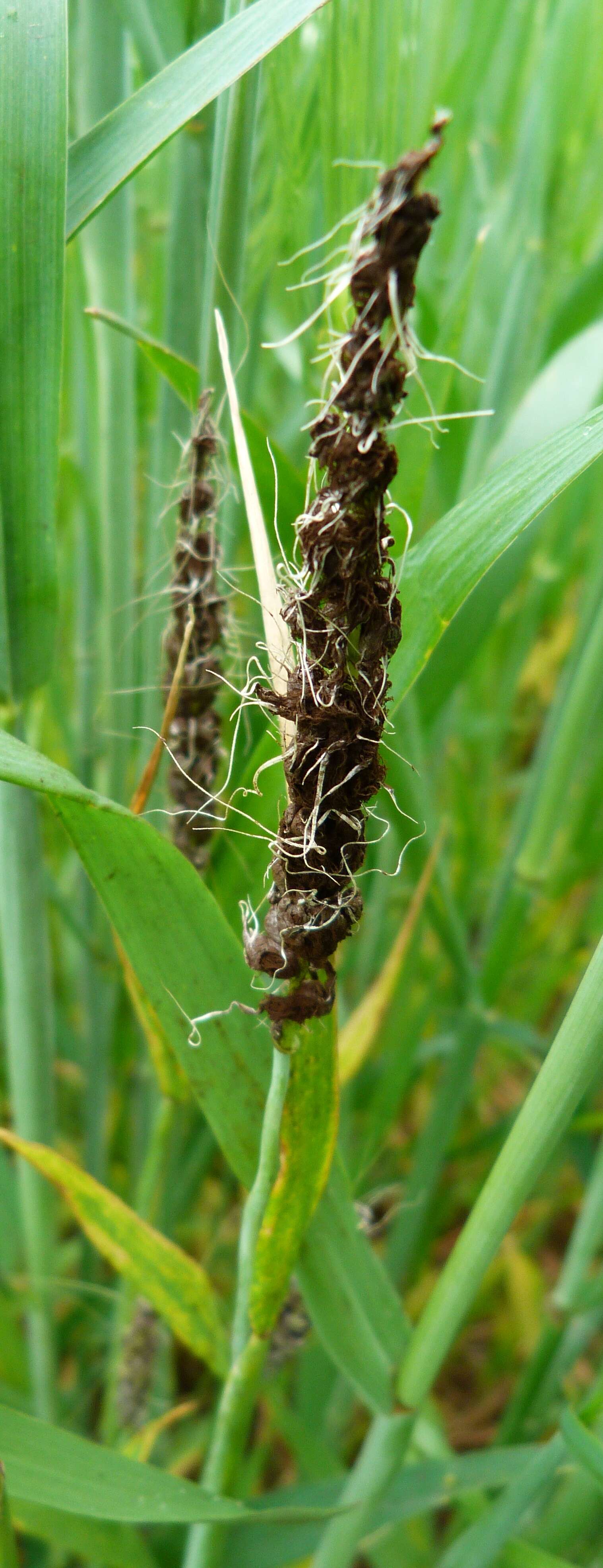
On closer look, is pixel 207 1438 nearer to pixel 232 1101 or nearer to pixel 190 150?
pixel 232 1101

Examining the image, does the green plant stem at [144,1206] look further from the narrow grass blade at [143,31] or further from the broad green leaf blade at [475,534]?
the narrow grass blade at [143,31]

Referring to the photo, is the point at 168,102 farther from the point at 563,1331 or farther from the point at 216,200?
the point at 563,1331

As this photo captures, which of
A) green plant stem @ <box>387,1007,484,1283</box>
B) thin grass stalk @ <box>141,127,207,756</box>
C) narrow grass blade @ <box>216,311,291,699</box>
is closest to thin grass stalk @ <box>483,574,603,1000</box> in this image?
green plant stem @ <box>387,1007,484,1283</box>

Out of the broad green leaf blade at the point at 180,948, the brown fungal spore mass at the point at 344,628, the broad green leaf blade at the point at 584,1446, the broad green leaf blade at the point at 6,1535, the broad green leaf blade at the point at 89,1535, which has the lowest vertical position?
the broad green leaf blade at the point at 89,1535

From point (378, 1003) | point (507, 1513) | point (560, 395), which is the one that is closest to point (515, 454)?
point (560, 395)

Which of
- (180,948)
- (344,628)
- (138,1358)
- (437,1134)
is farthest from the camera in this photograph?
(437,1134)

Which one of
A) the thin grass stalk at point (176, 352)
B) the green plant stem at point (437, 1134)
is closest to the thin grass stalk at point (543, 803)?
the green plant stem at point (437, 1134)

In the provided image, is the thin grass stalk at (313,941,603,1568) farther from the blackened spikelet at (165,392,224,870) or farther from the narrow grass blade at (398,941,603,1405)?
the blackened spikelet at (165,392,224,870)
